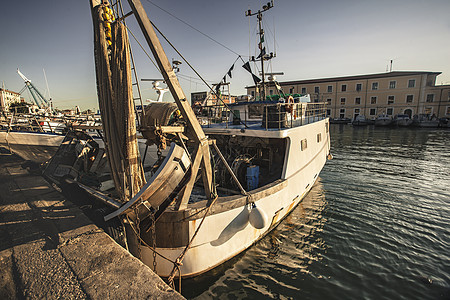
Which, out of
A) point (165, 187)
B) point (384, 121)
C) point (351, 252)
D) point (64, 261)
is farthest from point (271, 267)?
point (384, 121)

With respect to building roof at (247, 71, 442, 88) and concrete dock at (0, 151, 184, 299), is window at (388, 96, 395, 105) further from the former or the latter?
concrete dock at (0, 151, 184, 299)

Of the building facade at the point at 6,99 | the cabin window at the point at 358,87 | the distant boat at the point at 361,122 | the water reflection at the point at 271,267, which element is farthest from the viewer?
the cabin window at the point at 358,87

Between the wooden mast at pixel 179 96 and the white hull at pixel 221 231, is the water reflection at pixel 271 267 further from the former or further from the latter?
the wooden mast at pixel 179 96

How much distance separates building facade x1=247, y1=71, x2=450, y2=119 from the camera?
44.3m

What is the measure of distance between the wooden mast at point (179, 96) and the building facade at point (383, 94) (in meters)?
Result: 39.4

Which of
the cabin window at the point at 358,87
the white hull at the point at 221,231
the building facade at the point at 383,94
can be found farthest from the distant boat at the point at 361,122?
the white hull at the point at 221,231

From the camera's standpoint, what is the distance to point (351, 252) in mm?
5777

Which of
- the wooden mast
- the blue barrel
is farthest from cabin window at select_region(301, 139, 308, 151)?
the wooden mast

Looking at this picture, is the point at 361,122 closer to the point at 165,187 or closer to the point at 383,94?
the point at 383,94

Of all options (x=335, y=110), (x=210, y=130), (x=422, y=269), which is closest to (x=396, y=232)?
(x=422, y=269)

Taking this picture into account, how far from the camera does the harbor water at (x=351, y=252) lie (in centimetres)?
459

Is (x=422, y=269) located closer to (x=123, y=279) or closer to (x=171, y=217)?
(x=171, y=217)

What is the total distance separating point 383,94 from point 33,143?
62.0 meters

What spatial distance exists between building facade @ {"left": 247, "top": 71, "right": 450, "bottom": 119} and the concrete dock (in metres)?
40.5
